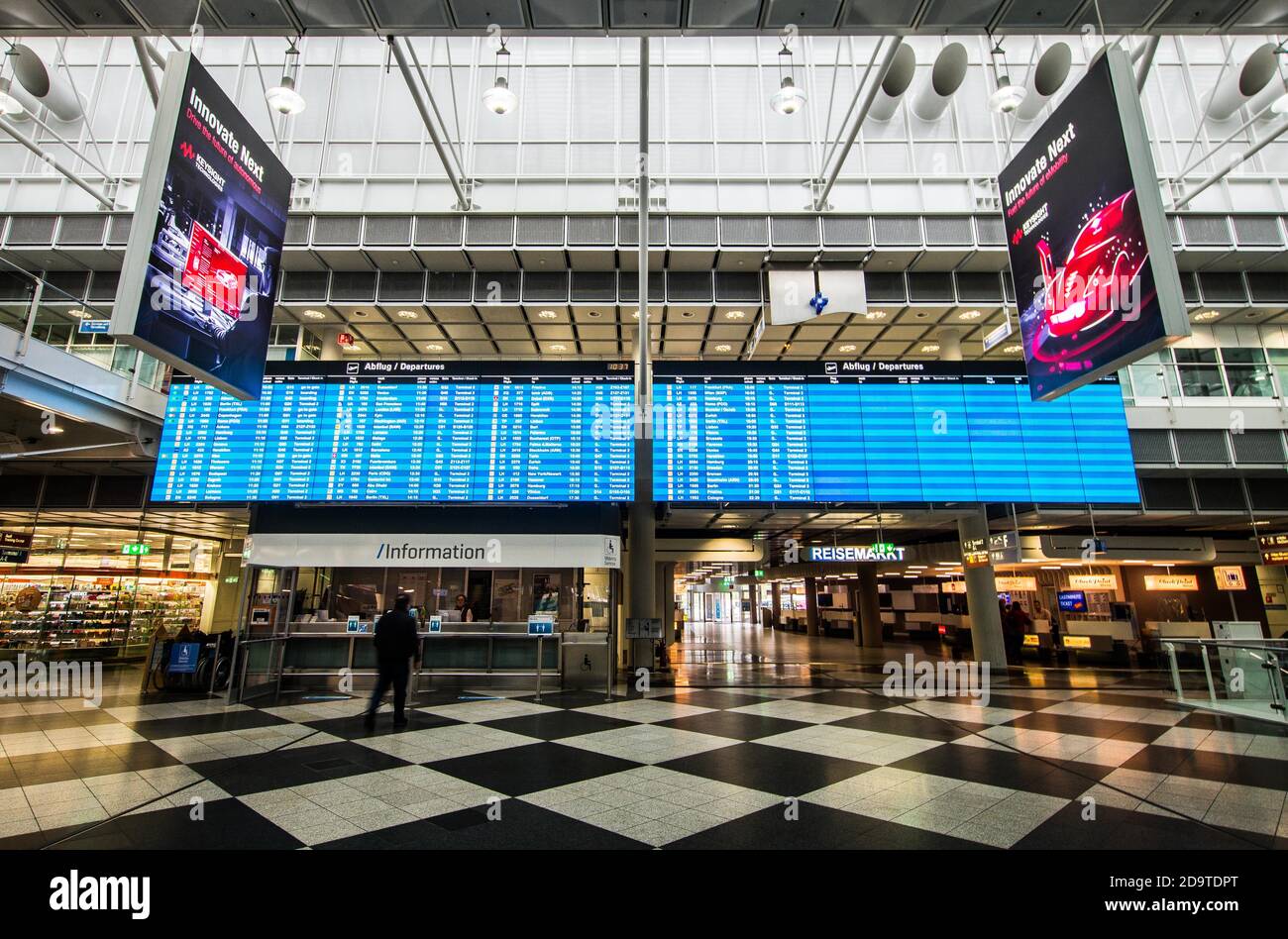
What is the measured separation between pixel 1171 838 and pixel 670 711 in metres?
6.49

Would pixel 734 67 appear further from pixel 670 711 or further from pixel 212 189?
pixel 670 711

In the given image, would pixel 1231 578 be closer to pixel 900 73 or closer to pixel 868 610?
pixel 868 610

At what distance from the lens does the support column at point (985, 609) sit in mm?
14758

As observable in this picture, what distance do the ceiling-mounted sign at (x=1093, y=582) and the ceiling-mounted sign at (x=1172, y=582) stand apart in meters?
1.05

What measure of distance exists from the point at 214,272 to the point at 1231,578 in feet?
97.6

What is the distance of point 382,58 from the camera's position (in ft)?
47.6

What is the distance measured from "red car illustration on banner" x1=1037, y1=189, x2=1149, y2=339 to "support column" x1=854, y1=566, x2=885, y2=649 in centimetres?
2067

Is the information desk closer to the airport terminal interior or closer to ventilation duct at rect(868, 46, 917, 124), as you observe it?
the airport terminal interior

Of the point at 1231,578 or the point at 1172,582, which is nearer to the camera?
the point at 1231,578

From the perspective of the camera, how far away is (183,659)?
11.5 m

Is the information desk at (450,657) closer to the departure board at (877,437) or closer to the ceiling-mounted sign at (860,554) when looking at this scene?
the departure board at (877,437)

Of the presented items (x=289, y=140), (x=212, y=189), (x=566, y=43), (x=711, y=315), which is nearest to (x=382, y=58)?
(x=289, y=140)

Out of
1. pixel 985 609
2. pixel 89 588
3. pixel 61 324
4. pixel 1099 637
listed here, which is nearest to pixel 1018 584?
pixel 1099 637
